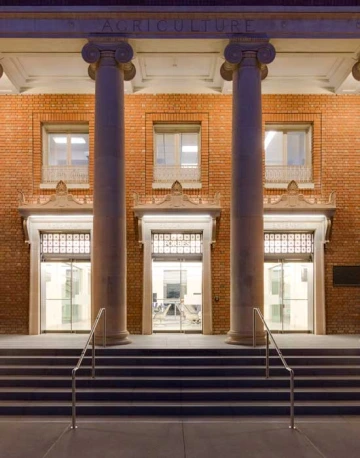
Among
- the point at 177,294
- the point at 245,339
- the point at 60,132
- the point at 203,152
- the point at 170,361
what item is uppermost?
the point at 60,132

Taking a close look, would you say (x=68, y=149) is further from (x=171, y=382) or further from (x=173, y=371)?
(x=171, y=382)

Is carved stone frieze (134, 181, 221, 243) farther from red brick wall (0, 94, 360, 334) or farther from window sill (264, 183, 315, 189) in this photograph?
window sill (264, 183, 315, 189)

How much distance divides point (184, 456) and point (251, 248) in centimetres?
604

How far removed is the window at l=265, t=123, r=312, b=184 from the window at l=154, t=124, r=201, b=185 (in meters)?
2.38

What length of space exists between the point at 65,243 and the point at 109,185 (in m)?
3.98

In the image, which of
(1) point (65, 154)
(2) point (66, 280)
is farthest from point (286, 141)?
(2) point (66, 280)

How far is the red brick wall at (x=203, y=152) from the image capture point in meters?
15.0

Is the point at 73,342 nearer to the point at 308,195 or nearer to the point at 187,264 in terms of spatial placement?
the point at 187,264

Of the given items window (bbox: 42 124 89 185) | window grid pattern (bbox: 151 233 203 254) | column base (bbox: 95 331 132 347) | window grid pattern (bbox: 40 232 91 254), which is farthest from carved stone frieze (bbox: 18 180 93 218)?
column base (bbox: 95 331 132 347)

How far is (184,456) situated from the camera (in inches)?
280

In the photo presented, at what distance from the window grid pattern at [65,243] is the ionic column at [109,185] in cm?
313

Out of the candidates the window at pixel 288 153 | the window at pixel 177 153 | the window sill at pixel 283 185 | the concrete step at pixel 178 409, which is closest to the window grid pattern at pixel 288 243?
the window sill at pixel 283 185

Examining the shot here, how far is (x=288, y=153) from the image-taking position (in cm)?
1566

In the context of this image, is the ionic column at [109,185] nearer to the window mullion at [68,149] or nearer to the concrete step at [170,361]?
the concrete step at [170,361]
